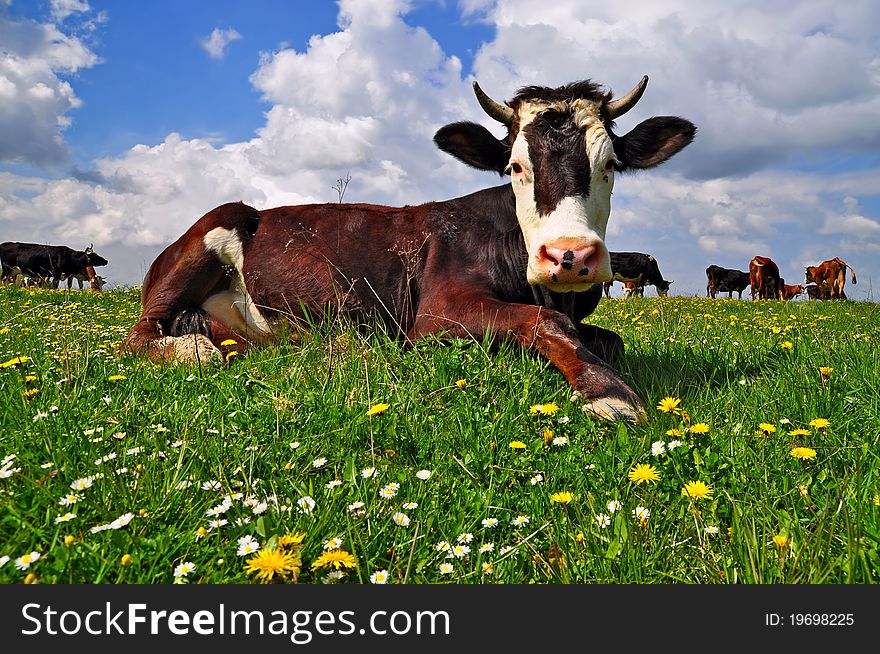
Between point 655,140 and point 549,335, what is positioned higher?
point 655,140

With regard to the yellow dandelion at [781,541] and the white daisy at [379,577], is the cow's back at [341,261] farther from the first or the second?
the yellow dandelion at [781,541]

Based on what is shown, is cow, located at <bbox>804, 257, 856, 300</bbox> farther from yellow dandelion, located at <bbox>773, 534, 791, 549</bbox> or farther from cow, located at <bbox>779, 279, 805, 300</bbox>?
yellow dandelion, located at <bbox>773, 534, 791, 549</bbox>

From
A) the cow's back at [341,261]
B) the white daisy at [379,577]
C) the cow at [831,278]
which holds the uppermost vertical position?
the cow at [831,278]

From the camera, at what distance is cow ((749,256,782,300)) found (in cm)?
4047

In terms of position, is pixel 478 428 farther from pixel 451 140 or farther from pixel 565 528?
pixel 451 140

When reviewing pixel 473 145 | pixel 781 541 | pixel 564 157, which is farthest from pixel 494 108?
pixel 781 541

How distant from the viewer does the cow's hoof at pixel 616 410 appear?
12.2 feet

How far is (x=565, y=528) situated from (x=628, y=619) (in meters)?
0.59

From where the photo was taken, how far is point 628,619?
1.92 meters

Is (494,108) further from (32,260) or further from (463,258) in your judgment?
(32,260)

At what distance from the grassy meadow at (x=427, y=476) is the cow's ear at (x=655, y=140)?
2351mm

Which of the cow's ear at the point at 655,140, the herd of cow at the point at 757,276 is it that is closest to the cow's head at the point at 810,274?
the herd of cow at the point at 757,276

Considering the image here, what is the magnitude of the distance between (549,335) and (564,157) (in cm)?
144

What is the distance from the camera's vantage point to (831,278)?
33.9 metres
